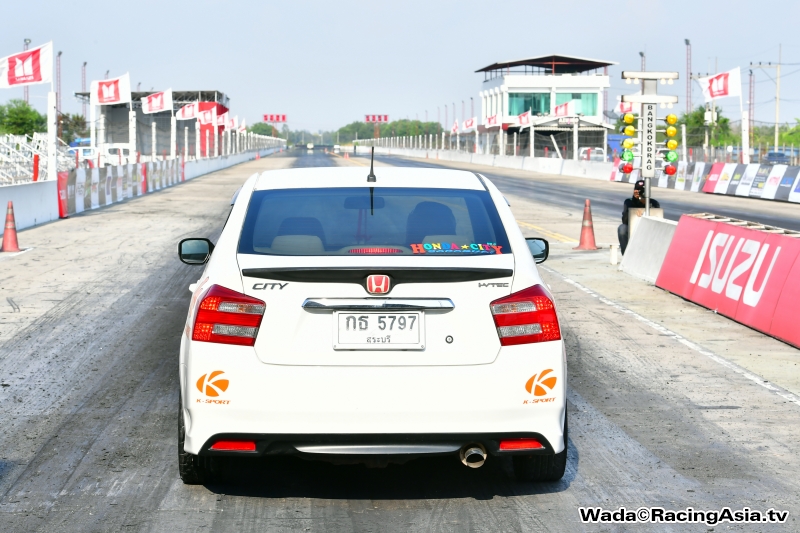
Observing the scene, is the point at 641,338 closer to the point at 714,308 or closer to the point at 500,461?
the point at 714,308

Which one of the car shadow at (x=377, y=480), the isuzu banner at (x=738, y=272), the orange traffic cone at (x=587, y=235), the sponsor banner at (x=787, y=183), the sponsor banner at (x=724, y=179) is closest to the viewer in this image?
the car shadow at (x=377, y=480)

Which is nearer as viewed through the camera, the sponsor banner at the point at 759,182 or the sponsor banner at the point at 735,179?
the sponsor banner at the point at 759,182

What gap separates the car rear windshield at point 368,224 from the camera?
17.0 feet

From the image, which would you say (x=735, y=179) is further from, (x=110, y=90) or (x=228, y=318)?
(x=228, y=318)

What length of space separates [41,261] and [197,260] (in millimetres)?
11383

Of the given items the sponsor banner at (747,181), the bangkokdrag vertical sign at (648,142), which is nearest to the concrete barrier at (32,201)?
the bangkokdrag vertical sign at (648,142)

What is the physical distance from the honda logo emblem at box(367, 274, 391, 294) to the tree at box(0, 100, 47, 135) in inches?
4406

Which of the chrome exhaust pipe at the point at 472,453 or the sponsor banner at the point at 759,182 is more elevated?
the sponsor banner at the point at 759,182

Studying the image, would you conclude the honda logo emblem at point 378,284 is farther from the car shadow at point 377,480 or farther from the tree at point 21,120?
the tree at point 21,120

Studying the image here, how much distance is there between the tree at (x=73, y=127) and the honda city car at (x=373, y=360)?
12496 cm

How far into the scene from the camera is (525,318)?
15.9 ft

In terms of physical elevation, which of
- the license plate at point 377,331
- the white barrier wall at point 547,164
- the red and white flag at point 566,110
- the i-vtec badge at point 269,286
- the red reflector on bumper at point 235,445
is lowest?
the red reflector on bumper at point 235,445

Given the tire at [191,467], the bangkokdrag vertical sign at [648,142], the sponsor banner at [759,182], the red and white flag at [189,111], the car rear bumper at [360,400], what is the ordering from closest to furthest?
the car rear bumper at [360,400], the tire at [191,467], the bangkokdrag vertical sign at [648,142], the sponsor banner at [759,182], the red and white flag at [189,111]

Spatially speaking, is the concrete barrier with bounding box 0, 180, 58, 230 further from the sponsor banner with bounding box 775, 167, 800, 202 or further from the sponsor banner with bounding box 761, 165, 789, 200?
the sponsor banner with bounding box 761, 165, 789, 200
